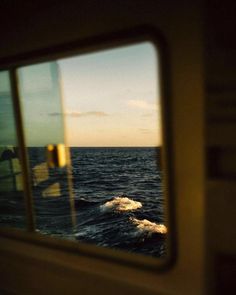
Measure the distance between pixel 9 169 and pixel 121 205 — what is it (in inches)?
867

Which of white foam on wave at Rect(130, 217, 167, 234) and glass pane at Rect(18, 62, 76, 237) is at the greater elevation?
glass pane at Rect(18, 62, 76, 237)

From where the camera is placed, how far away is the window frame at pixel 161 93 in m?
1.61

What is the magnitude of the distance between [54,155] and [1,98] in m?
0.72

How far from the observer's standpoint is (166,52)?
1.60 m

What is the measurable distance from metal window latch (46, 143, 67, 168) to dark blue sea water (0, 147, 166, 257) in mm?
113

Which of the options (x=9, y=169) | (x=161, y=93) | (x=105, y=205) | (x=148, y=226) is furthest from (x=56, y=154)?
(x=105, y=205)

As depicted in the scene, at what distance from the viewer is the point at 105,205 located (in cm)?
2292

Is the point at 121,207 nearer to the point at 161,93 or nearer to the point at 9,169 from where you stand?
the point at 9,169

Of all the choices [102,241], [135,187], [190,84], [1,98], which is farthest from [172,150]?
[135,187]

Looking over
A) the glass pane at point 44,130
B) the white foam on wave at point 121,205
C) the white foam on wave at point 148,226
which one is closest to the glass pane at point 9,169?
the glass pane at point 44,130

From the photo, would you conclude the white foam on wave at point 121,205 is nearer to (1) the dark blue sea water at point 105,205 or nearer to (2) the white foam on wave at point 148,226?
(1) the dark blue sea water at point 105,205

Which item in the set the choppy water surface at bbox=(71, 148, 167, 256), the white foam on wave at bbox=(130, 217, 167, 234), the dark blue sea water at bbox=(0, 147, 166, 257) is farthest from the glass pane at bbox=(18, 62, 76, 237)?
the white foam on wave at bbox=(130, 217, 167, 234)

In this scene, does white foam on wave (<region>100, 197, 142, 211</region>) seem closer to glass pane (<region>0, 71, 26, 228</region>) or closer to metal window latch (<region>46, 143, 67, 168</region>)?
glass pane (<region>0, 71, 26, 228</region>)

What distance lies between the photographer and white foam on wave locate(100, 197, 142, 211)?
22.5 m
